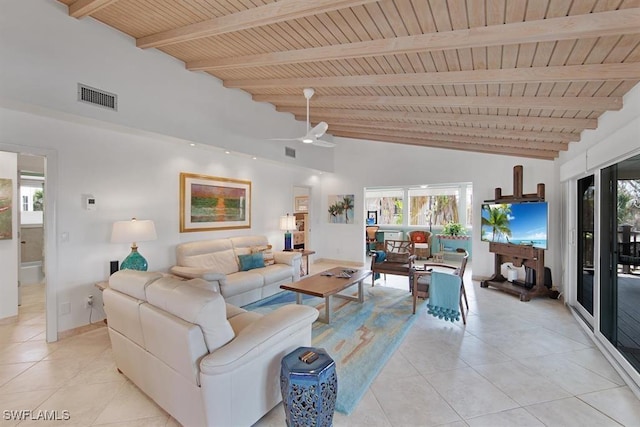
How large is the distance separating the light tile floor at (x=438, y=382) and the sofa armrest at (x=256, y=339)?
0.61 meters

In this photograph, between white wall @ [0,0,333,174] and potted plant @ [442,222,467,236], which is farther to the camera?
potted plant @ [442,222,467,236]

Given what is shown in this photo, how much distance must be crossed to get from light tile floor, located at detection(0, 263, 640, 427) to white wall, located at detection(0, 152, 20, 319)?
262 mm

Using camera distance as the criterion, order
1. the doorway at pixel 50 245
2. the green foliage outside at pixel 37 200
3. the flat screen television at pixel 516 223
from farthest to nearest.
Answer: the green foliage outside at pixel 37 200 < the flat screen television at pixel 516 223 < the doorway at pixel 50 245

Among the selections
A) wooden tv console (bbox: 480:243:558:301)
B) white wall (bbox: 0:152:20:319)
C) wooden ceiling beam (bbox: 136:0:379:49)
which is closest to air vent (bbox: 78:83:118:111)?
wooden ceiling beam (bbox: 136:0:379:49)

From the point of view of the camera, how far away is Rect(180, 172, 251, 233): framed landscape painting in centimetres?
455

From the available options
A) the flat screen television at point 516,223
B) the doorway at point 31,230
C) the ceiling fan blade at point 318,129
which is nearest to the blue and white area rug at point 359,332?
the flat screen television at point 516,223

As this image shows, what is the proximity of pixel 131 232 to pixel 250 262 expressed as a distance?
181 centimetres

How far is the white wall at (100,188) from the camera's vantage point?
3.17m

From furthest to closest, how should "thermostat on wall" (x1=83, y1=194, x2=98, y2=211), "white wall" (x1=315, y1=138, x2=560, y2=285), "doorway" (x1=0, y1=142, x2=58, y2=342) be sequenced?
"white wall" (x1=315, y1=138, x2=560, y2=285) < "thermostat on wall" (x1=83, y1=194, x2=98, y2=211) < "doorway" (x1=0, y1=142, x2=58, y2=342)

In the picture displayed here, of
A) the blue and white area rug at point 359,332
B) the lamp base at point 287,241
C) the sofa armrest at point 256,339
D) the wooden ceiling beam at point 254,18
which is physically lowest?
the blue and white area rug at point 359,332

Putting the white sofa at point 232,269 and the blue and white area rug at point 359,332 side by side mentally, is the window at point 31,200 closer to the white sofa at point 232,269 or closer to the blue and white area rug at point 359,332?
the white sofa at point 232,269

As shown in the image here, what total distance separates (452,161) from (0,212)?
7485 mm

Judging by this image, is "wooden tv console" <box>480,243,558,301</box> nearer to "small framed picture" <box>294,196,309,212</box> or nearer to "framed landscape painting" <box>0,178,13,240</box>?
"small framed picture" <box>294,196,309,212</box>

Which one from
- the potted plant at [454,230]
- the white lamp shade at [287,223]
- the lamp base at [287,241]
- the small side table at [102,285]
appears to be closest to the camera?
the small side table at [102,285]
